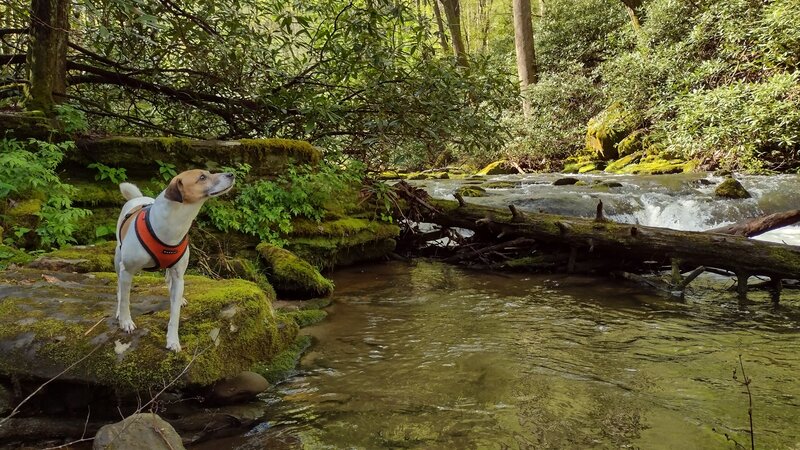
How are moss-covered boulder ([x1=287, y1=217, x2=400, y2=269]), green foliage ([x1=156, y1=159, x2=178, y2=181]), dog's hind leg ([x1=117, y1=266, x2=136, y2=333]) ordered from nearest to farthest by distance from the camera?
dog's hind leg ([x1=117, y1=266, x2=136, y2=333])
green foliage ([x1=156, y1=159, x2=178, y2=181])
moss-covered boulder ([x1=287, y1=217, x2=400, y2=269])

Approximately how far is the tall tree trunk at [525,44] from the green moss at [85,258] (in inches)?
729

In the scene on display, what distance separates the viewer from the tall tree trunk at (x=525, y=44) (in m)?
21.1

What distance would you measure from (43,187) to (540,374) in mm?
4886

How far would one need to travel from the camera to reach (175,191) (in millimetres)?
2787

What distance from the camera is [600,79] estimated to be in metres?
22.1

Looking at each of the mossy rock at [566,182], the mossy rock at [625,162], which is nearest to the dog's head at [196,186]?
the mossy rock at [566,182]

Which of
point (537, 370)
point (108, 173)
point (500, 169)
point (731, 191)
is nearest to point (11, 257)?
point (108, 173)

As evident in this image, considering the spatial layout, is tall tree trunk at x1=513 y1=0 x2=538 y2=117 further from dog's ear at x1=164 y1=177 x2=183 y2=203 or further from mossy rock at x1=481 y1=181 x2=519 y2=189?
dog's ear at x1=164 y1=177 x2=183 y2=203

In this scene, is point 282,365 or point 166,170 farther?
point 166,170

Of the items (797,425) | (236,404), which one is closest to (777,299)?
(797,425)

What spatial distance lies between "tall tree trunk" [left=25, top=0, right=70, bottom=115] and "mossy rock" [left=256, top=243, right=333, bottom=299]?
9.60 ft

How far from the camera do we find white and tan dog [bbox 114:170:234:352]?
9.27 feet

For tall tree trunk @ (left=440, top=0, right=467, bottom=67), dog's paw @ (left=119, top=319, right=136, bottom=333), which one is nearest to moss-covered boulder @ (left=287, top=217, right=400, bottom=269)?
tall tree trunk @ (left=440, top=0, right=467, bottom=67)

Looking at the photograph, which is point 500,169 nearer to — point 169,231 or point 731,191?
point 731,191
